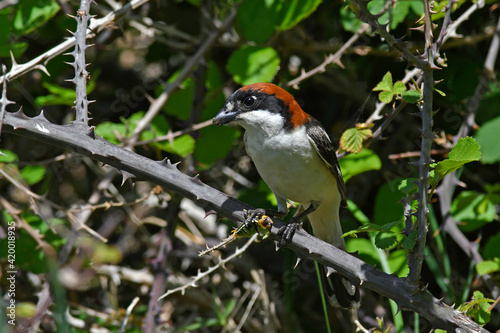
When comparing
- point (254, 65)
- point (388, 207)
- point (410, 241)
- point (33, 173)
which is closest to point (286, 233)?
point (410, 241)

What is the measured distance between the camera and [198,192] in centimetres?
208

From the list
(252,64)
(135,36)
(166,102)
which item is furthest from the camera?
(135,36)

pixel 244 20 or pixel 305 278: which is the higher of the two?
pixel 244 20

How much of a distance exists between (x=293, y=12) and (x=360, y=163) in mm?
969

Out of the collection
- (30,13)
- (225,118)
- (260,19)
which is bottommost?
(225,118)

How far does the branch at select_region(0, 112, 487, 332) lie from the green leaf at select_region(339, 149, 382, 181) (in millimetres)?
1093

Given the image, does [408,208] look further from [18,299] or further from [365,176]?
[18,299]

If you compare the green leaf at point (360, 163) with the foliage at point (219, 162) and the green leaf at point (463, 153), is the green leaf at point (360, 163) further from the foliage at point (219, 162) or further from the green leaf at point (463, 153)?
the green leaf at point (463, 153)

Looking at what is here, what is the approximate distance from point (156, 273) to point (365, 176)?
1.78m

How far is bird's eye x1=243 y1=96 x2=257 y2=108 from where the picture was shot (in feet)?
9.23

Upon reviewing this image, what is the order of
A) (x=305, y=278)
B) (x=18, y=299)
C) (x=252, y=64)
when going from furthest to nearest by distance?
1. (x=305, y=278)
2. (x=18, y=299)
3. (x=252, y=64)

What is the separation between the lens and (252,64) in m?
3.25

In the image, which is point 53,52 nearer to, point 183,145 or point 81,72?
point 81,72

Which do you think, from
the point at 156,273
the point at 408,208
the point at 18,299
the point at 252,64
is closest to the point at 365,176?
the point at 252,64
